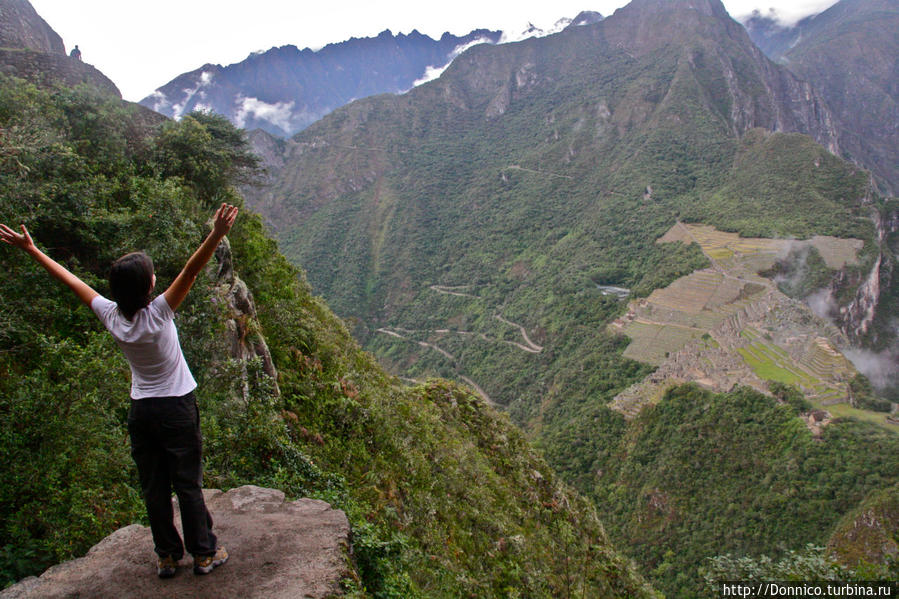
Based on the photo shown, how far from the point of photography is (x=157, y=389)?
2799 millimetres

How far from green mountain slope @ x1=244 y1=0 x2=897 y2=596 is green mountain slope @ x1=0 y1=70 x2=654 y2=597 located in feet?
26.2

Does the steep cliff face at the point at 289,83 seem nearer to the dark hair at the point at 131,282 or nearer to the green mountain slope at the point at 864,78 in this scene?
the green mountain slope at the point at 864,78

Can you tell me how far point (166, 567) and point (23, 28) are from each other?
21863 mm

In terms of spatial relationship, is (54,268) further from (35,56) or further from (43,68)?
(35,56)

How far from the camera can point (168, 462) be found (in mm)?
2938

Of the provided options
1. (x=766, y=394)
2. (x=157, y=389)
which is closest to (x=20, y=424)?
(x=157, y=389)

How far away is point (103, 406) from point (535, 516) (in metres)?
9.32

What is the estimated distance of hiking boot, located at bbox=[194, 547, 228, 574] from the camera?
3.09 m

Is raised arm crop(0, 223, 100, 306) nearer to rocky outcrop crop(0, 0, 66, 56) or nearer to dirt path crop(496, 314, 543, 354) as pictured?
rocky outcrop crop(0, 0, 66, 56)

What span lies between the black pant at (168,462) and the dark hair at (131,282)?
1.99 ft

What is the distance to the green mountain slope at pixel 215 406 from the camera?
3.86 meters

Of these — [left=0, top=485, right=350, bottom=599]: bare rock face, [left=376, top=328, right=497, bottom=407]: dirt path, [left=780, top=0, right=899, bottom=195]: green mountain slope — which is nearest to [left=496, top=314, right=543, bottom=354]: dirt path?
[left=376, top=328, right=497, bottom=407]: dirt path

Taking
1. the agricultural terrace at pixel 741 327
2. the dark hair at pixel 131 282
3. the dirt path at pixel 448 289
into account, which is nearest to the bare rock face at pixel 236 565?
the dark hair at pixel 131 282

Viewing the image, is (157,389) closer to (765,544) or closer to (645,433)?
(765,544)
